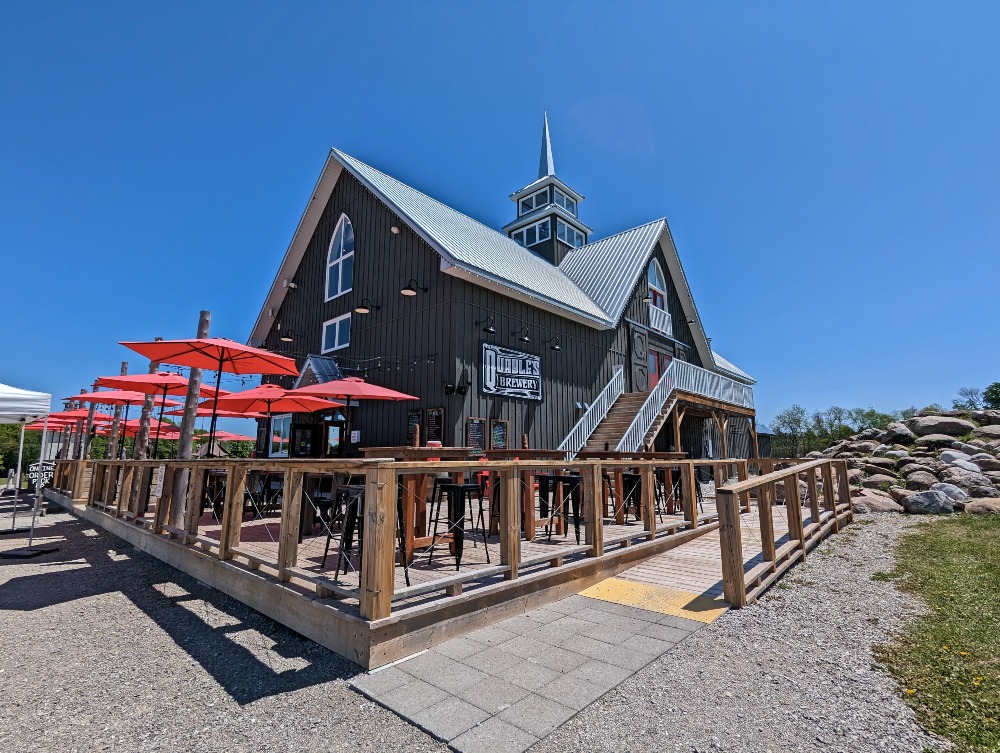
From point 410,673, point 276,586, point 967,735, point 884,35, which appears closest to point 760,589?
point 967,735

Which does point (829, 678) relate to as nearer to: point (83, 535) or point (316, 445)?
point (83, 535)

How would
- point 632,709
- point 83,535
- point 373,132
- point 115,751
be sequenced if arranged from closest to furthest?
point 115,751 < point 632,709 < point 83,535 < point 373,132

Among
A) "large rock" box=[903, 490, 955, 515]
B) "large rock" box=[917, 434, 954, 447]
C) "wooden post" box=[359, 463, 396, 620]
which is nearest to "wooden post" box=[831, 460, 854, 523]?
"large rock" box=[903, 490, 955, 515]

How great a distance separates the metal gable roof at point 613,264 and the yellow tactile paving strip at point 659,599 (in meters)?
10.4

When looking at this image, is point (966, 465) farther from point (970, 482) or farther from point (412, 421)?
point (412, 421)

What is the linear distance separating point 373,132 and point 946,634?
18.1 metres

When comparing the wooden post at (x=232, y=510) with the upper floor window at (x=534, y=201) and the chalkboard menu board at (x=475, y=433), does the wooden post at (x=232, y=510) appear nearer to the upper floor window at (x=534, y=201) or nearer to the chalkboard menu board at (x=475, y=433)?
the chalkboard menu board at (x=475, y=433)

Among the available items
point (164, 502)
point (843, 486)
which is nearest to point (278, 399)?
point (164, 502)

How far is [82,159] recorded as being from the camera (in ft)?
49.2

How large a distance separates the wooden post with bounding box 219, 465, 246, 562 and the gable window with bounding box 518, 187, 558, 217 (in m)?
17.5

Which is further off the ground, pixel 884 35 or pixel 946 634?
pixel 884 35

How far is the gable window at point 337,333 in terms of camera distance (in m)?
13.6

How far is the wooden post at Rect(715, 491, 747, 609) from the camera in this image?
154 inches

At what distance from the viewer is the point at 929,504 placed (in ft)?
32.8
